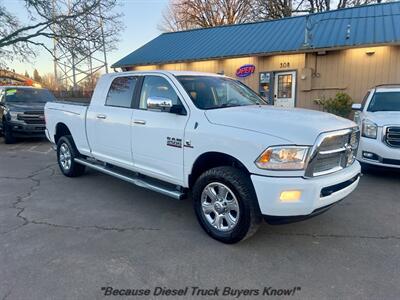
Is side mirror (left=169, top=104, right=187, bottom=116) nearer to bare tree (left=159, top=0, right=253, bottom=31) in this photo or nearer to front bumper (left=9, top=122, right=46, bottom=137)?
front bumper (left=9, top=122, right=46, bottom=137)

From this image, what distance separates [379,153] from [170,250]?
14.9ft

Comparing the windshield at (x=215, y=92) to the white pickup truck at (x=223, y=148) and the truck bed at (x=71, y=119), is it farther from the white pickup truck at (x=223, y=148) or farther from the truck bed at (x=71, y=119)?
the truck bed at (x=71, y=119)

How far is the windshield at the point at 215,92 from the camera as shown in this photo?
412 centimetres

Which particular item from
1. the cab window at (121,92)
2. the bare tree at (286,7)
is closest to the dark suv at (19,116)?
the cab window at (121,92)

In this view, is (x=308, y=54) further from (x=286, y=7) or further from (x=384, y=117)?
(x=286, y=7)

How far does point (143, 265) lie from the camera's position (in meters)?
3.21

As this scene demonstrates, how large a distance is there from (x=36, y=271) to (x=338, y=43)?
1213 centimetres

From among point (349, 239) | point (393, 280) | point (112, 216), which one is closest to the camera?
point (393, 280)

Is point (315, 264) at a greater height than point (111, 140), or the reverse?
point (111, 140)

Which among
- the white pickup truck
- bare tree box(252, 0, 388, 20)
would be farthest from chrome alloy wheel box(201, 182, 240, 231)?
bare tree box(252, 0, 388, 20)

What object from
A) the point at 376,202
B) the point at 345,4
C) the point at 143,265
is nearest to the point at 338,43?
the point at 376,202

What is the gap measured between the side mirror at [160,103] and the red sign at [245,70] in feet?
35.2

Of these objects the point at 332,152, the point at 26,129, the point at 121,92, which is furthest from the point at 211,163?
the point at 26,129

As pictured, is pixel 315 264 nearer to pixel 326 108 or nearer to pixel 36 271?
pixel 36 271
